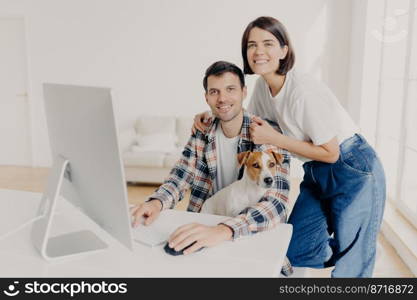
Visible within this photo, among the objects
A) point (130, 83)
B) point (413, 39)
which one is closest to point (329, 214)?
point (413, 39)

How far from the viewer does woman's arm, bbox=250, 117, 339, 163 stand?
1.55 meters

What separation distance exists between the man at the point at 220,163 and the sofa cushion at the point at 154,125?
12.1ft

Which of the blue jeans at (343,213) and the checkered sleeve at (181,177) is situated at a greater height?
the checkered sleeve at (181,177)

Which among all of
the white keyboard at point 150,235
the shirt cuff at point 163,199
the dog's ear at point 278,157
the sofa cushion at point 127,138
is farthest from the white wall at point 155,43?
the white keyboard at point 150,235

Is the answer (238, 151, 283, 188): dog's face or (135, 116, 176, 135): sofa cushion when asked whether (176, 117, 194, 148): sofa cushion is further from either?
(238, 151, 283, 188): dog's face

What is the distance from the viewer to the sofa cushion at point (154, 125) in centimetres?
543

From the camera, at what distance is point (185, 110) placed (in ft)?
18.7

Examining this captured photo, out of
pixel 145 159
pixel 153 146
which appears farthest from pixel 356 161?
pixel 153 146

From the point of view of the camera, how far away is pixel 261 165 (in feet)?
4.95

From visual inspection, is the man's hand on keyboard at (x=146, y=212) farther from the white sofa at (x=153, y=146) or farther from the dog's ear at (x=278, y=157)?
the white sofa at (x=153, y=146)

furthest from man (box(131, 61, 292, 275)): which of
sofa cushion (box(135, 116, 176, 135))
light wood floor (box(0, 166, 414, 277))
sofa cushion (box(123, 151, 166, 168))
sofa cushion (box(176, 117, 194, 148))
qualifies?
sofa cushion (box(135, 116, 176, 135))

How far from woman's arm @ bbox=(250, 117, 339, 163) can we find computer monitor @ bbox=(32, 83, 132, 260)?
2.22 feet

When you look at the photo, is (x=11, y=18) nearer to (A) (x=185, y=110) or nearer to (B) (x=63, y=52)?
(B) (x=63, y=52)

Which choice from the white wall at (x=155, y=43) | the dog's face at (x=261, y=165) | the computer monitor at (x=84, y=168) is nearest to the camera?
the computer monitor at (x=84, y=168)
